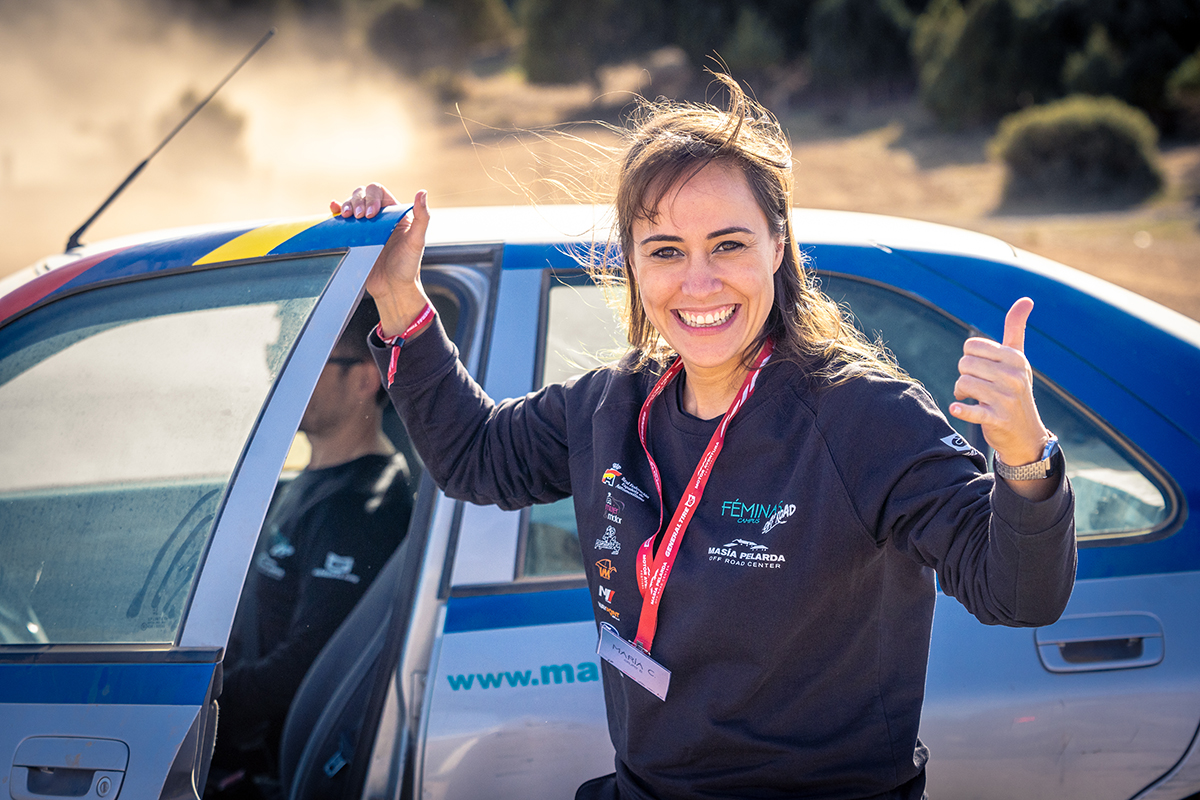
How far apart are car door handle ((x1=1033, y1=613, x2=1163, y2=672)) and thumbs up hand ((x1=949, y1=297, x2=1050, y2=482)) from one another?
0.77m

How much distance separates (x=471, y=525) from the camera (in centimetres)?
190

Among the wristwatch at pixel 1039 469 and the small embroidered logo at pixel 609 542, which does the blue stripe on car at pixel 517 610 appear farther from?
the wristwatch at pixel 1039 469

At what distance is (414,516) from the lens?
1983 millimetres

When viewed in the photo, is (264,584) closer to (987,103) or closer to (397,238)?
(397,238)

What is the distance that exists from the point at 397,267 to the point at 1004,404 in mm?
1160

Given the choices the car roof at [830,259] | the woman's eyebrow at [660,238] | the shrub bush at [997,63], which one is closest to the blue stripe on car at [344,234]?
the car roof at [830,259]

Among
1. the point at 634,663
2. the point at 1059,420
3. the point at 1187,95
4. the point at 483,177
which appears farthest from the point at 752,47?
the point at 634,663

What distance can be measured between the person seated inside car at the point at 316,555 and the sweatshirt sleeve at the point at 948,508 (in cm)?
114

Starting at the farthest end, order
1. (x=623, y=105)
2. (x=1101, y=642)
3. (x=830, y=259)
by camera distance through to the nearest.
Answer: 1. (x=623, y=105)
2. (x=830, y=259)
3. (x=1101, y=642)

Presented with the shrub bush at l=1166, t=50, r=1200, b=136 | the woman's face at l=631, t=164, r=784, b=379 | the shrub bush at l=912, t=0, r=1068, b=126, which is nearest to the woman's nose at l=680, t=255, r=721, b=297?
the woman's face at l=631, t=164, r=784, b=379

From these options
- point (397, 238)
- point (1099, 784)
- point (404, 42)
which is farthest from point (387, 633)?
point (404, 42)

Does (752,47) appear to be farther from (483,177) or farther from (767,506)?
(767,506)

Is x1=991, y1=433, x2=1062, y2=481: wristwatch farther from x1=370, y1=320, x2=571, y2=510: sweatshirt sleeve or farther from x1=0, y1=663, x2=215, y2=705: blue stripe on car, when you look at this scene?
x1=0, y1=663, x2=215, y2=705: blue stripe on car

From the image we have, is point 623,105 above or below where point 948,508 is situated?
above
